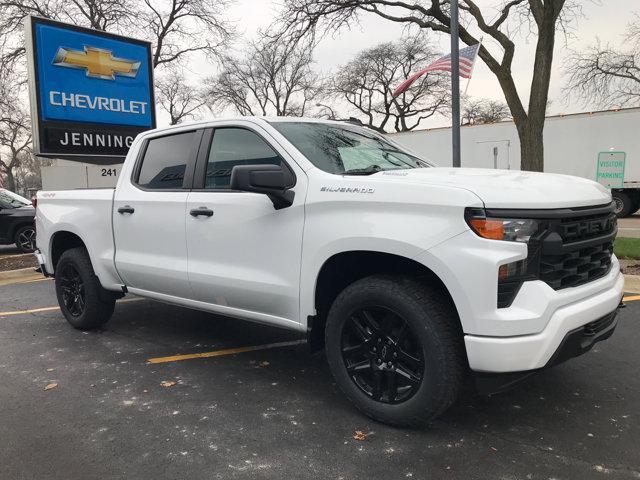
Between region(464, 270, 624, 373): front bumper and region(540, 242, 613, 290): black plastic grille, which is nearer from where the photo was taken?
region(464, 270, 624, 373): front bumper

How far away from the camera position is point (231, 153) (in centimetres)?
404

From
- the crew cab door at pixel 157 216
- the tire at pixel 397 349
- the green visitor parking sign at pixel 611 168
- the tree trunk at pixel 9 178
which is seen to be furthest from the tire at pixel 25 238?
the tree trunk at pixel 9 178

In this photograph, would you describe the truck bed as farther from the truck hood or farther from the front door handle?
the truck hood

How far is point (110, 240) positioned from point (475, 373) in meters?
3.44

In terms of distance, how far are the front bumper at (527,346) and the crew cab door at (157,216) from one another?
2334 mm

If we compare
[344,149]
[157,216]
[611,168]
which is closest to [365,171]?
[344,149]

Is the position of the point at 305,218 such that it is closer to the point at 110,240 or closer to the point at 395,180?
the point at 395,180

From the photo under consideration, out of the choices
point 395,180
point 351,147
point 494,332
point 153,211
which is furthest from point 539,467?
point 153,211

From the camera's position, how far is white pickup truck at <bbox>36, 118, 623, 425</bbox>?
270 centimetres

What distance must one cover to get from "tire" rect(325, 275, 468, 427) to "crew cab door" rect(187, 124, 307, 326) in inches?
16.5

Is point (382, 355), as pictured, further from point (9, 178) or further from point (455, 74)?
point (9, 178)

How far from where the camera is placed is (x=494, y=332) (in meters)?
2.69

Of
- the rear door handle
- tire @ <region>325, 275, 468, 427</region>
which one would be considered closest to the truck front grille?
tire @ <region>325, 275, 468, 427</region>

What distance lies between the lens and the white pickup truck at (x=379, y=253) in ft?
8.87
